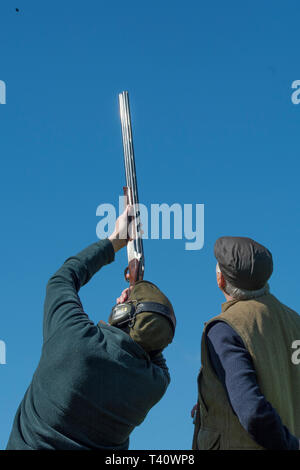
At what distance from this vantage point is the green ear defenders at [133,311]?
5199 millimetres

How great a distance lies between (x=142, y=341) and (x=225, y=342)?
0.66 meters

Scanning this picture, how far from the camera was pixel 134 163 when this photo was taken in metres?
6.86

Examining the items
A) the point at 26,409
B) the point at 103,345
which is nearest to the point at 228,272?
the point at 103,345

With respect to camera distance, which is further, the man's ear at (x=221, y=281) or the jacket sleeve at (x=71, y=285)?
the man's ear at (x=221, y=281)

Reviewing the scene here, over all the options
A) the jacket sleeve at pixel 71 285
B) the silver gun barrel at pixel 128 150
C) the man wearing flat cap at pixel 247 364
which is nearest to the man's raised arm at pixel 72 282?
the jacket sleeve at pixel 71 285

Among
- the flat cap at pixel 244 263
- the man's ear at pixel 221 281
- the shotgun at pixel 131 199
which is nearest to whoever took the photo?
the flat cap at pixel 244 263

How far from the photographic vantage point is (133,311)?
5.24 meters

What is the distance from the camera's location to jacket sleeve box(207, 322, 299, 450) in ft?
15.0

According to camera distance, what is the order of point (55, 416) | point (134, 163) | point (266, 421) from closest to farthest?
point (266, 421) < point (55, 416) < point (134, 163)

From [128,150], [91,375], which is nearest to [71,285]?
[91,375]

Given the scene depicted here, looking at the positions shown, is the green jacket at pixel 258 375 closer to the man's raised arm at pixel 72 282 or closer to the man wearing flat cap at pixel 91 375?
the man wearing flat cap at pixel 91 375

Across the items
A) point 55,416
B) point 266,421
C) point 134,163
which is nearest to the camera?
point 266,421

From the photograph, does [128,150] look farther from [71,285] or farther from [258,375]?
[258,375]
